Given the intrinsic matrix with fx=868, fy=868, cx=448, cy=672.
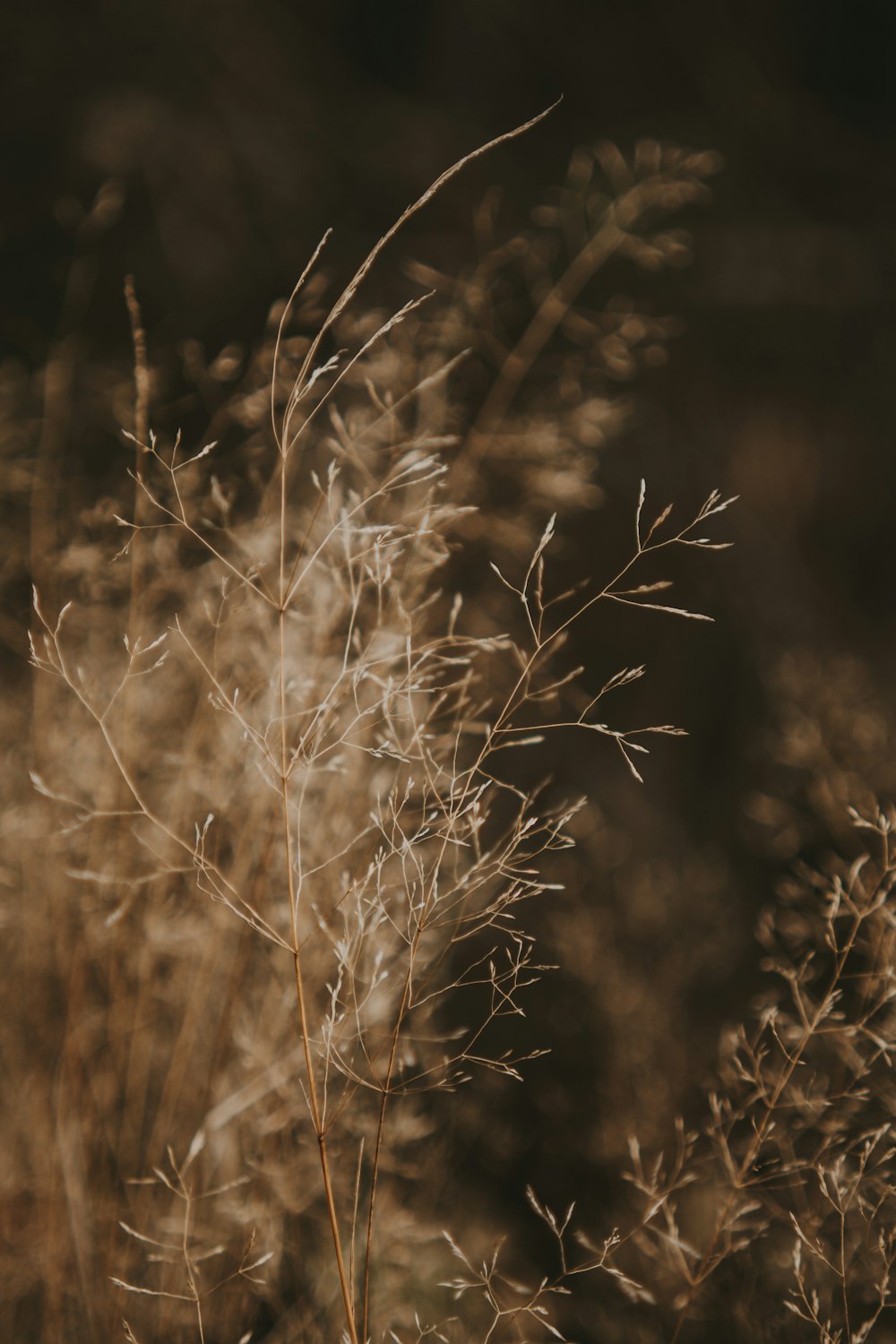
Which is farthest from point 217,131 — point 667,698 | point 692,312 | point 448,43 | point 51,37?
point 667,698

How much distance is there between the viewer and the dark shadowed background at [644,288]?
1782 mm

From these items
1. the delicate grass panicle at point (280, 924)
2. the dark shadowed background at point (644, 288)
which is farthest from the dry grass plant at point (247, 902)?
the dark shadowed background at point (644, 288)

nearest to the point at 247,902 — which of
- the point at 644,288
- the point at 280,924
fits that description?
the point at 280,924

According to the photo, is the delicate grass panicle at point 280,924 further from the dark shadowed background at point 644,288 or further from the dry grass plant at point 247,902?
the dark shadowed background at point 644,288

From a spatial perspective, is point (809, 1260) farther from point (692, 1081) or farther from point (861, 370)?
point (861, 370)

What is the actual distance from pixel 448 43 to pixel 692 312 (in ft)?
3.04

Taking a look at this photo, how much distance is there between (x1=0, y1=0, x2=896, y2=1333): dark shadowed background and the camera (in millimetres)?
1782

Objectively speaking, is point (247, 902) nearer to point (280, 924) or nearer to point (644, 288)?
point (280, 924)

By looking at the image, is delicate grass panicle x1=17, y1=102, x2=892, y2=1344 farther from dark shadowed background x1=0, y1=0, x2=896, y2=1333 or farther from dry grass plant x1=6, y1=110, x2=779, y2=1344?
dark shadowed background x1=0, y1=0, x2=896, y2=1333

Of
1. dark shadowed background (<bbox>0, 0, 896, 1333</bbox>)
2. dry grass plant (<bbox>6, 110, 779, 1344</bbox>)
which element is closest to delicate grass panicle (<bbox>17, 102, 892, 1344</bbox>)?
dry grass plant (<bbox>6, 110, 779, 1344</bbox>)

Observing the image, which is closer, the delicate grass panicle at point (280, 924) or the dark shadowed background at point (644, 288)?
the delicate grass panicle at point (280, 924)

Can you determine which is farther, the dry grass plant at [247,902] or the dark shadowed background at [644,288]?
the dark shadowed background at [644,288]

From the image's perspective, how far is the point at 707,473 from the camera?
2.34 m

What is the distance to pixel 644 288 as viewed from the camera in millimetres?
2285
